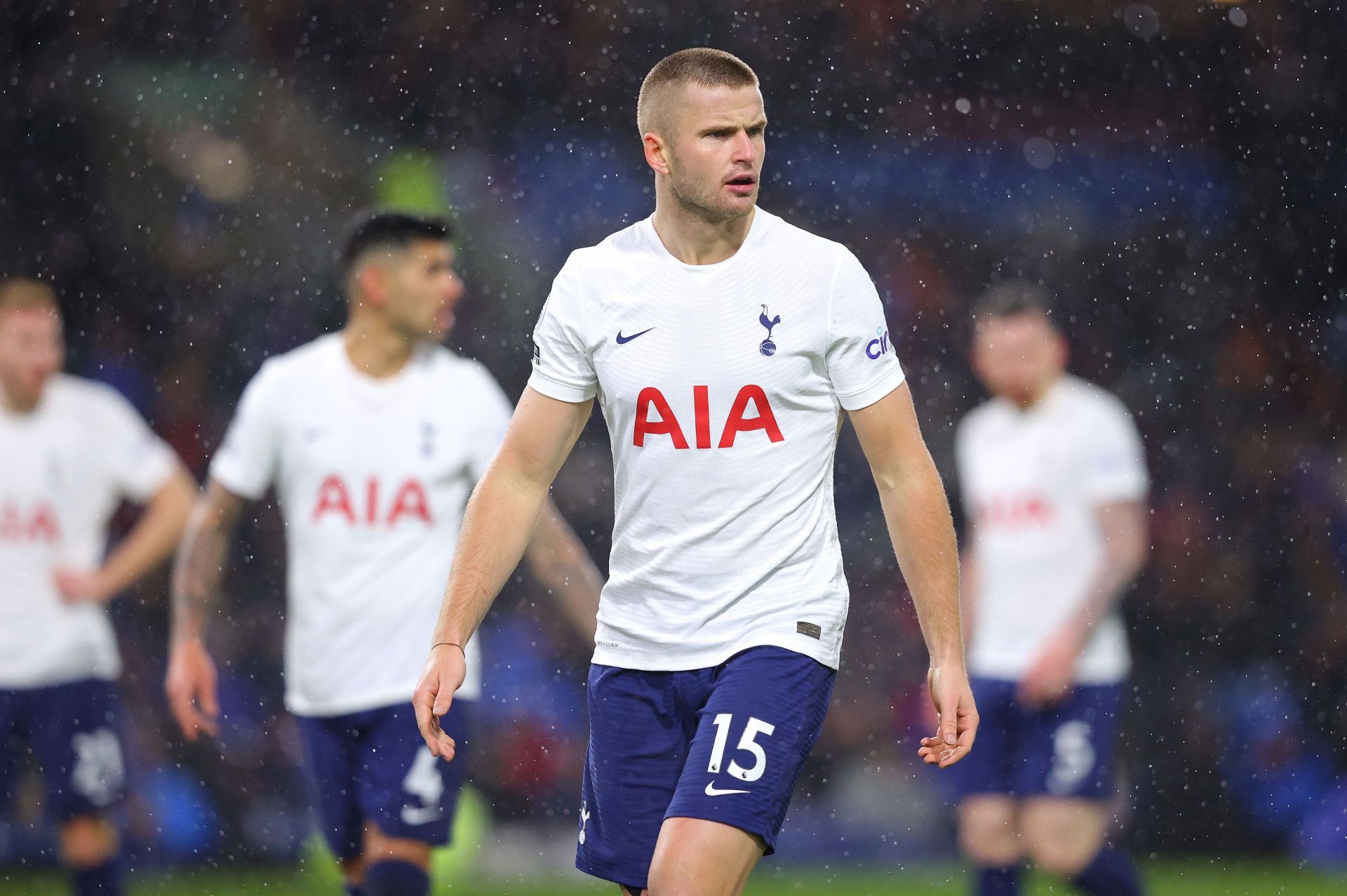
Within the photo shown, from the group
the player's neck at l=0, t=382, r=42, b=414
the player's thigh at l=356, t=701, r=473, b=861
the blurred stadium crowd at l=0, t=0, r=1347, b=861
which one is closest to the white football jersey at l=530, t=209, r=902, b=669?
the player's thigh at l=356, t=701, r=473, b=861

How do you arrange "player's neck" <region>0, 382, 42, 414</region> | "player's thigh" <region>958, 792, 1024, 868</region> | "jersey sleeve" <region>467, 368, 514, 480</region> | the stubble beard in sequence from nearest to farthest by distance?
the stubble beard
"jersey sleeve" <region>467, 368, 514, 480</region>
"player's thigh" <region>958, 792, 1024, 868</region>
"player's neck" <region>0, 382, 42, 414</region>

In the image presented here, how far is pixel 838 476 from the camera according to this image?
29.9 feet

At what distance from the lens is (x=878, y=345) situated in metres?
2.98

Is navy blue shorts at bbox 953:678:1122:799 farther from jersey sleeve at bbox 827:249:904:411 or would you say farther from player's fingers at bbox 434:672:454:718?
player's fingers at bbox 434:672:454:718

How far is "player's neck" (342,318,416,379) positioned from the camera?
4641 mm

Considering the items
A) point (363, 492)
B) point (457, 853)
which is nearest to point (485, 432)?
point (363, 492)

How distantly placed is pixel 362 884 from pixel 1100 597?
98.4 inches

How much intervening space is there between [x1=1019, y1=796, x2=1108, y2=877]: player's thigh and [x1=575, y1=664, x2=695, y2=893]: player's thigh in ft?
8.41

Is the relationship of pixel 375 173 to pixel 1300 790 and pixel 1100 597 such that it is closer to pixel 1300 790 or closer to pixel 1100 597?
pixel 1100 597

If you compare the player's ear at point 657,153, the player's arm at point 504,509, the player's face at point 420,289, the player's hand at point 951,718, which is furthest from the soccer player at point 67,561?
the player's hand at point 951,718

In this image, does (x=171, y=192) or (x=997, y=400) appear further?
(x=171, y=192)

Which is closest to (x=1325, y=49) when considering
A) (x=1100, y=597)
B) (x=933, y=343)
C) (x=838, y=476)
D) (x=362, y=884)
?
(x=933, y=343)

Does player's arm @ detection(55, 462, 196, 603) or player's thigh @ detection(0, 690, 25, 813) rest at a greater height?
player's arm @ detection(55, 462, 196, 603)

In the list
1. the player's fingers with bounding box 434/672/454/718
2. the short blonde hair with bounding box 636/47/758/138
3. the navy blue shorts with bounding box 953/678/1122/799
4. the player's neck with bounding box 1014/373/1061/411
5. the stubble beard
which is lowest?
the navy blue shorts with bounding box 953/678/1122/799
